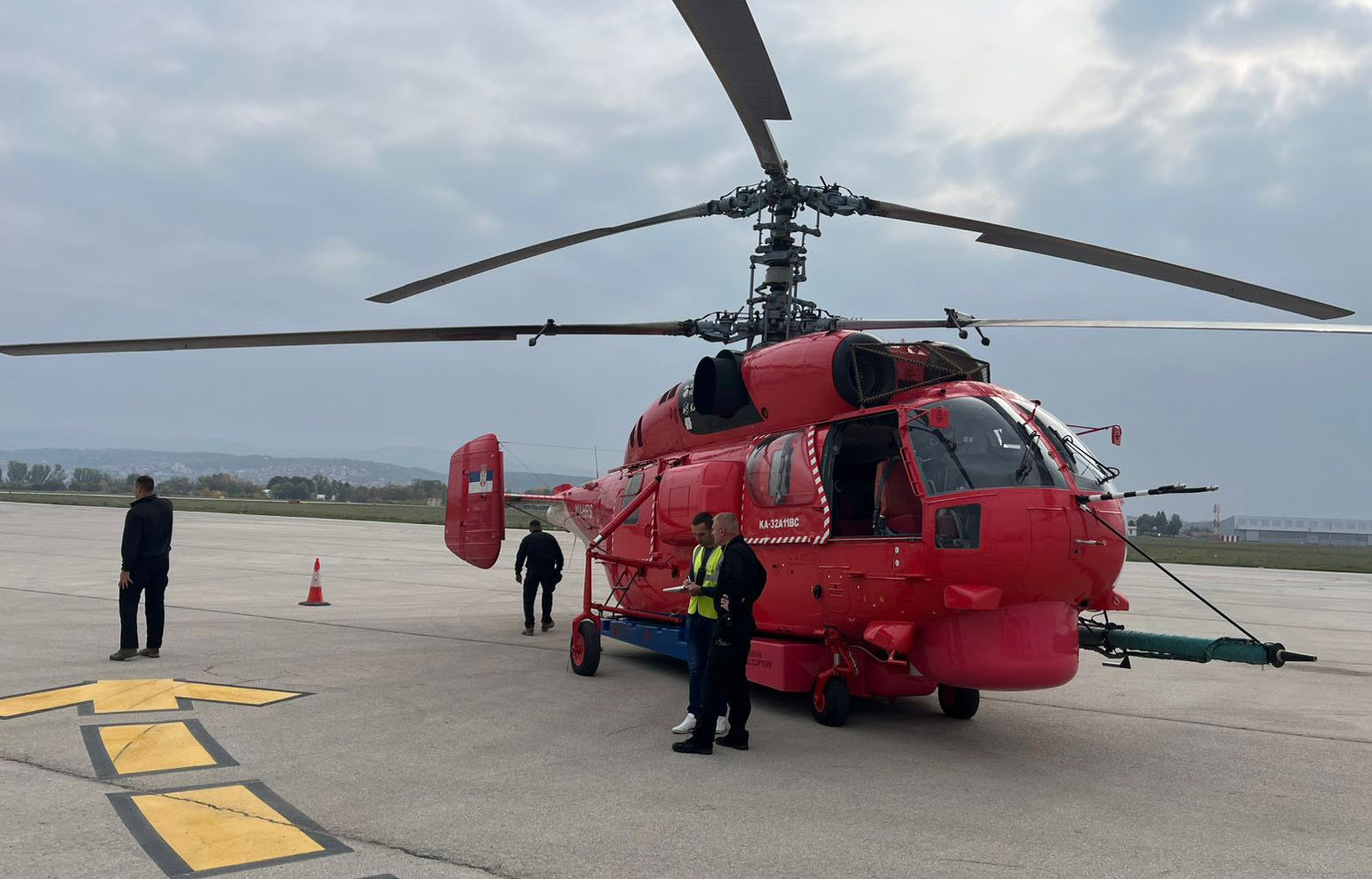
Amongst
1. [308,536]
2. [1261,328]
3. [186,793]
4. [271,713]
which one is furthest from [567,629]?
[308,536]

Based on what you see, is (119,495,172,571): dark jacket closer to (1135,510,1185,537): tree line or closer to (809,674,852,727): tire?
(809,674,852,727): tire

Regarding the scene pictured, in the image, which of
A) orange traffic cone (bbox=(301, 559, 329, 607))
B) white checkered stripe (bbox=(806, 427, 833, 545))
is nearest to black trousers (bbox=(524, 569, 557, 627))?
orange traffic cone (bbox=(301, 559, 329, 607))

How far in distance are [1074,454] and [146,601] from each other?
28.7ft

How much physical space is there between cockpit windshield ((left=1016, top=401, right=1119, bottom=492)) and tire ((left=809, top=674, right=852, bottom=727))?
2.43 m

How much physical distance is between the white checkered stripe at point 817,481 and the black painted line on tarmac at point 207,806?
14.2 ft

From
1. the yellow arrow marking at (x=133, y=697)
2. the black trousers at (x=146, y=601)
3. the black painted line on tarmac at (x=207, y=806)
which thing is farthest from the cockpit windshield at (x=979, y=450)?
the black trousers at (x=146, y=601)

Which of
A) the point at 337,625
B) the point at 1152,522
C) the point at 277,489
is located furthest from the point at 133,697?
the point at 277,489

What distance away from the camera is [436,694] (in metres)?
8.27

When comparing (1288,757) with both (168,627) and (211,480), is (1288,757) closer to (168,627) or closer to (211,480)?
(168,627)

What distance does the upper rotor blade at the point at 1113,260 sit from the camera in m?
7.34

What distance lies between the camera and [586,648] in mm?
Result: 9781

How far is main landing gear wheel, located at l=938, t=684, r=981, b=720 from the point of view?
809cm

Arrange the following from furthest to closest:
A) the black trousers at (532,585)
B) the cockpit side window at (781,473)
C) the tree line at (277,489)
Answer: the tree line at (277,489), the black trousers at (532,585), the cockpit side window at (781,473)

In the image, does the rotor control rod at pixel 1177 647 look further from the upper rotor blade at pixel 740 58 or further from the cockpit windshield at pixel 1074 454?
the upper rotor blade at pixel 740 58
